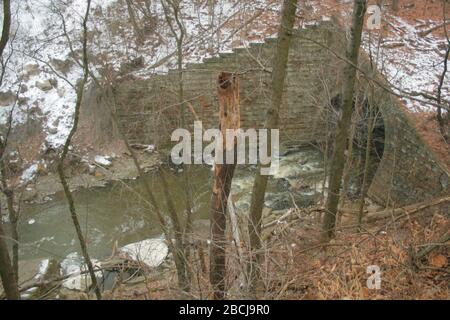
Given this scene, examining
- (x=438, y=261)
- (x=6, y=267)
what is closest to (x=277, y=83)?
(x=438, y=261)

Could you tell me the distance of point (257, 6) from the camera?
13750 millimetres

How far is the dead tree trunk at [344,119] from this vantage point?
534cm

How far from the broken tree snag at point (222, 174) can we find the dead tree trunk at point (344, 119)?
1745mm

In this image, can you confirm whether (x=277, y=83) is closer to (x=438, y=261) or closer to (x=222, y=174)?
(x=222, y=174)

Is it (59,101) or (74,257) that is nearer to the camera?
(74,257)

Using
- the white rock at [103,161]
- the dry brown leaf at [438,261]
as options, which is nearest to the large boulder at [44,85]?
the white rock at [103,161]

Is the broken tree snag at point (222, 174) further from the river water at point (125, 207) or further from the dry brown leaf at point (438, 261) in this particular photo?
the river water at point (125, 207)

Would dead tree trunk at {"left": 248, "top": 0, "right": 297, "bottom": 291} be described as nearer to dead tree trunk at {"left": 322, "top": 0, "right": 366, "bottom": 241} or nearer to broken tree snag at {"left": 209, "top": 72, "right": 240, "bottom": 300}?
broken tree snag at {"left": 209, "top": 72, "right": 240, "bottom": 300}

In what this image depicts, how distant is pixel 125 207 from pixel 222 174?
6266 millimetres

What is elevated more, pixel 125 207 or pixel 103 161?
pixel 103 161

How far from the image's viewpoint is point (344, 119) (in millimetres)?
5695
